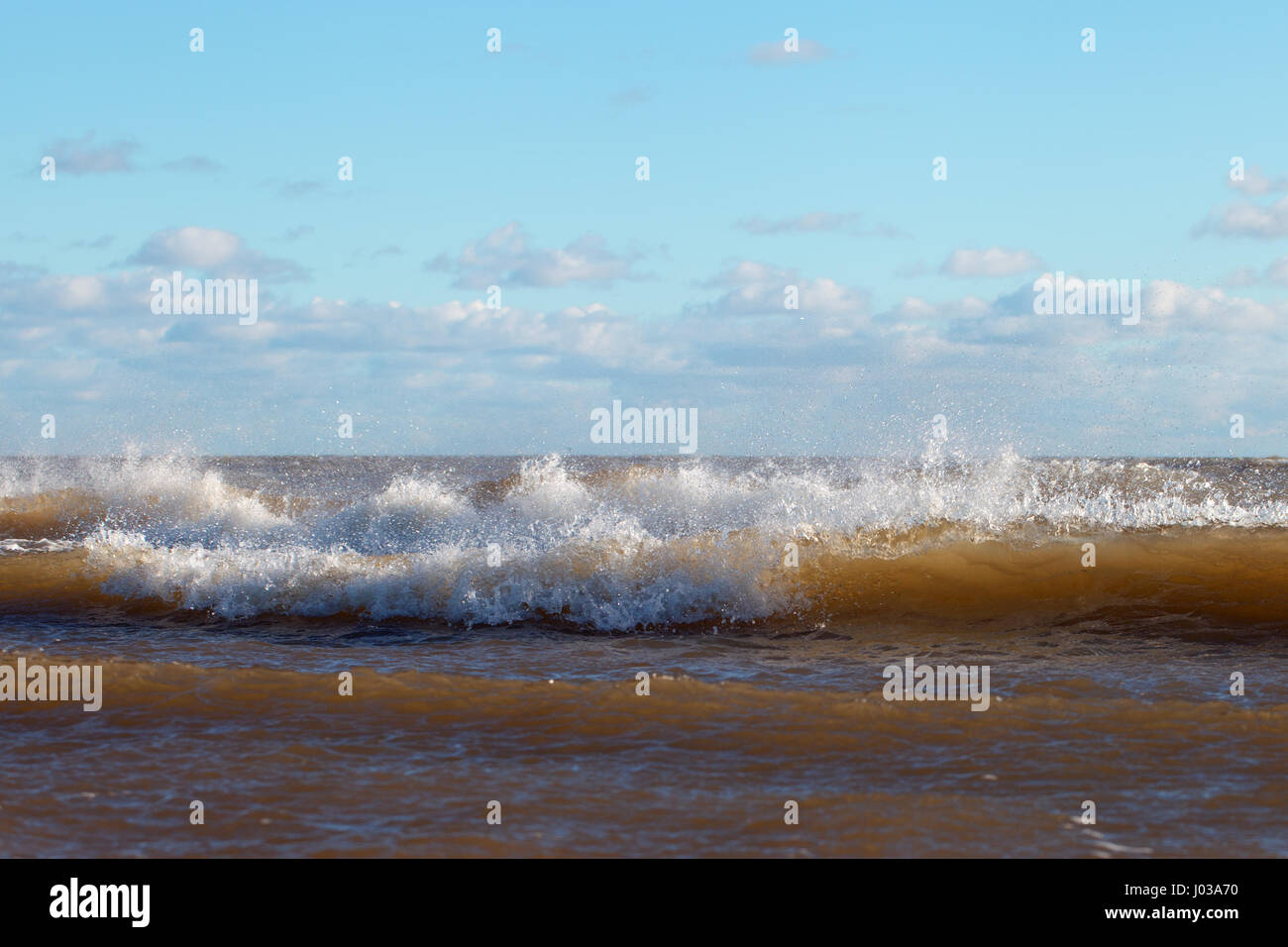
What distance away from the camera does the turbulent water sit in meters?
5.17

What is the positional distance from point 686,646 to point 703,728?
9.93ft

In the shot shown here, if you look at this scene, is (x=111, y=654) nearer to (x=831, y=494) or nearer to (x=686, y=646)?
(x=686, y=646)

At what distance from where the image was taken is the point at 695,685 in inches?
302

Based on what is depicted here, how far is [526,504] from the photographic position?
2056 cm

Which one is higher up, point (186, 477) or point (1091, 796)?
point (186, 477)

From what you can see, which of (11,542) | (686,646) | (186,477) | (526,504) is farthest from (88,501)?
(686,646)

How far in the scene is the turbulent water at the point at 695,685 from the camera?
5168mm

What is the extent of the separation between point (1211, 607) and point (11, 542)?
1913cm

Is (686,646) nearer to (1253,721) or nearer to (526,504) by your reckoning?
(1253,721)

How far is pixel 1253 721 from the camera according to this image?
6672 millimetres
